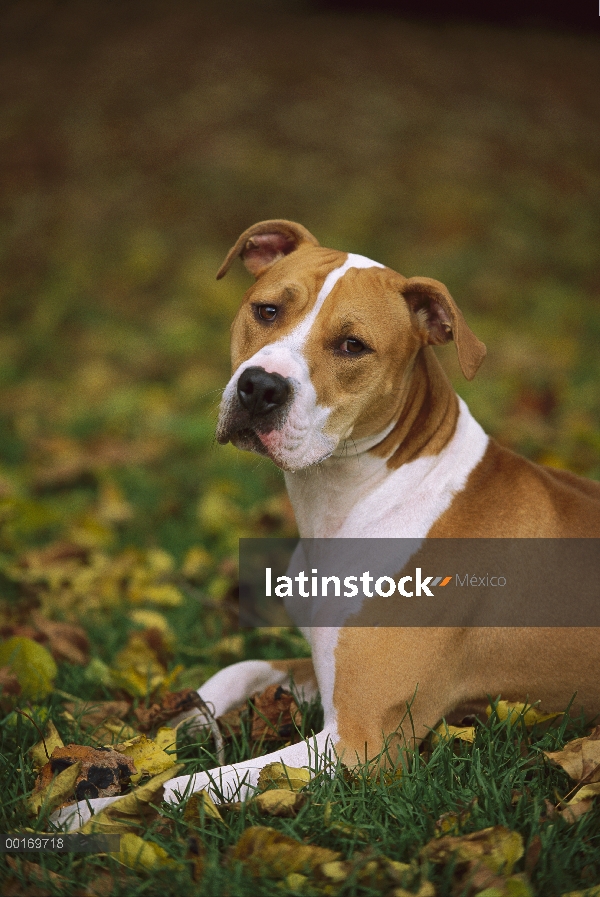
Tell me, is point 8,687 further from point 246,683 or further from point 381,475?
point 381,475

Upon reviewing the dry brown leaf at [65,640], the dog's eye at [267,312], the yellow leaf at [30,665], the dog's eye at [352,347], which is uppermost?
the dog's eye at [267,312]

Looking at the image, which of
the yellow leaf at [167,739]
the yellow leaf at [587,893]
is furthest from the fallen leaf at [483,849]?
the yellow leaf at [167,739]

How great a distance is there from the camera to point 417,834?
96.5 inches

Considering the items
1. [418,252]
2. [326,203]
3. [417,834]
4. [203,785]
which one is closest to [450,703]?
[417,834]

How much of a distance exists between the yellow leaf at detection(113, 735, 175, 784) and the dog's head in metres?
1.02

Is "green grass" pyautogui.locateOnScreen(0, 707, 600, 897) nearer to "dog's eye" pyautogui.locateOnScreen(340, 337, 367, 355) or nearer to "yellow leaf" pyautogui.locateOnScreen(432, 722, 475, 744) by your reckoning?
"yellow leaf" pyautogui.locateOnScreen(432, 722, 475, 744)

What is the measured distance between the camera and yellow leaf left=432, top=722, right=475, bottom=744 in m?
2.89

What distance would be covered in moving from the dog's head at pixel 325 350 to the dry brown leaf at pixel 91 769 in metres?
1.10

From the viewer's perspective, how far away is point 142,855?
7.85 ft

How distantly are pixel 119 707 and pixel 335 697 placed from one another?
97 cm

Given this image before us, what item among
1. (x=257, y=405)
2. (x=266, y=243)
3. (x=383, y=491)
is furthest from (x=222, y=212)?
(x=257, y=405)

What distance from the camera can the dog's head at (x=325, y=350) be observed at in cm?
290

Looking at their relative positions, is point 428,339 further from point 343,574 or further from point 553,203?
point 553,203

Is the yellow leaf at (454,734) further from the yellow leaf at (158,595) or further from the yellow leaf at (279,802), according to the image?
A: the yellow leaf at (158,595)
